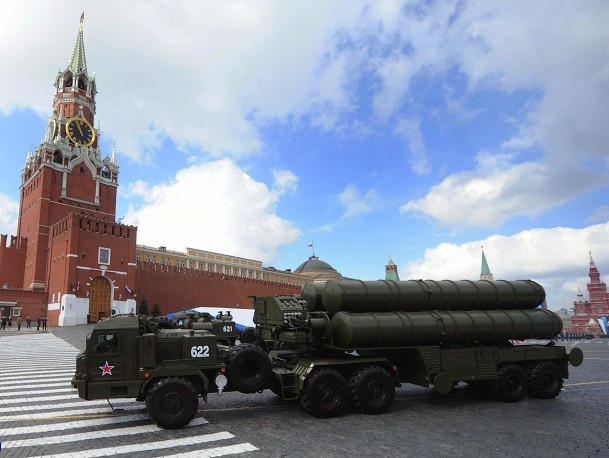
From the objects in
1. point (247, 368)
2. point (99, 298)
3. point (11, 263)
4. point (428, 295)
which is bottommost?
point (247, 368)

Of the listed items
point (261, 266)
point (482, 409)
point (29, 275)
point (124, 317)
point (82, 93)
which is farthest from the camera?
point (261, 266)

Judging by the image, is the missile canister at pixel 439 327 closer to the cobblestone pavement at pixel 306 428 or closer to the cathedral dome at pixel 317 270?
the cobblestone pavement at pixel 306 428

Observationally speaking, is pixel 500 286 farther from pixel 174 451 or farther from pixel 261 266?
pixel 261 266

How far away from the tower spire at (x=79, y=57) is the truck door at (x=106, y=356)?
69485 millimetres

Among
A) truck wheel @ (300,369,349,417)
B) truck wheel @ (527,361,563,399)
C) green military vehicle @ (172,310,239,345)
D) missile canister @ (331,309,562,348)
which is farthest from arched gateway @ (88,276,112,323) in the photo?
truck wheel @ (527,361,563,399)

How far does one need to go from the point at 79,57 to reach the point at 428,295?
73020mm

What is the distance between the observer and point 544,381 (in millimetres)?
11758

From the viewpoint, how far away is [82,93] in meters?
65.1

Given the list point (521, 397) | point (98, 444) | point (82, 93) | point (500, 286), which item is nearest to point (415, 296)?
point (500, 286)

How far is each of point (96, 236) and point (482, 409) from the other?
47.1 m

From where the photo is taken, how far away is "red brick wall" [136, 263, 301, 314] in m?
54.4

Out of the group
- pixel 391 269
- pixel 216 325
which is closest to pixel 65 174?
pixel 216 325

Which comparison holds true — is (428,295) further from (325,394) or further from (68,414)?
(68,414)

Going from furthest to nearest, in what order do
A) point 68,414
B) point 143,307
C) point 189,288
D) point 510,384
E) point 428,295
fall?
point 189,288, point 143,307, point 428,295, point 510,384, point 68,414
